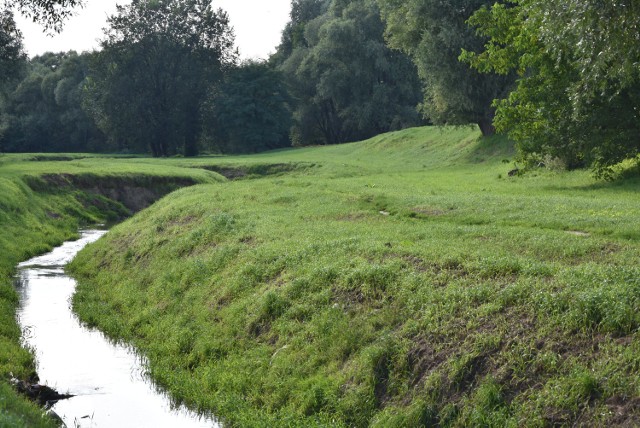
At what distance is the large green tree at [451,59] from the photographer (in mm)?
50781

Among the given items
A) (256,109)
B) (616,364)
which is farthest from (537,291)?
(256,109)

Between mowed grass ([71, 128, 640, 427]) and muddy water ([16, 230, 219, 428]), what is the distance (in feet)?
1.57

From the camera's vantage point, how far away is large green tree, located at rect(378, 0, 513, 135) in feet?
167

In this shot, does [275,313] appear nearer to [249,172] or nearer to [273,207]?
[273,207]

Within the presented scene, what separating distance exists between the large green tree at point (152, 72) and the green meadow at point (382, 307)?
57.9 m

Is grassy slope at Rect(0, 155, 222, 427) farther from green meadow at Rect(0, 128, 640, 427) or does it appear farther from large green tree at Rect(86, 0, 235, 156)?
large green tree at Rect(86, 0, 235, 156)

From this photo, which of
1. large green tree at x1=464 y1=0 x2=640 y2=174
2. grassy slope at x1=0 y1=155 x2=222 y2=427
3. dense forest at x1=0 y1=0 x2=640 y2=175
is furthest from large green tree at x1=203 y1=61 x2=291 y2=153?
large green tree at x1=464 y1=0 x2=640 y2=174

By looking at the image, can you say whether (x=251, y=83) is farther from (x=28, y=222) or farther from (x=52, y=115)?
(x=28, y=222)

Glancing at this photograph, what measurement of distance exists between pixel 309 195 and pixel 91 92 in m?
66.6

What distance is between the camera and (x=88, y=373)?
15.2 metres

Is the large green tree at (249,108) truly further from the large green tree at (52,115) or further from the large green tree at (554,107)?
the large green tree at (554,107)

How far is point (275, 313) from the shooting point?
15656 mm

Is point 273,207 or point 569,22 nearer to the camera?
point 569,22

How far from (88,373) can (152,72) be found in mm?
75038
